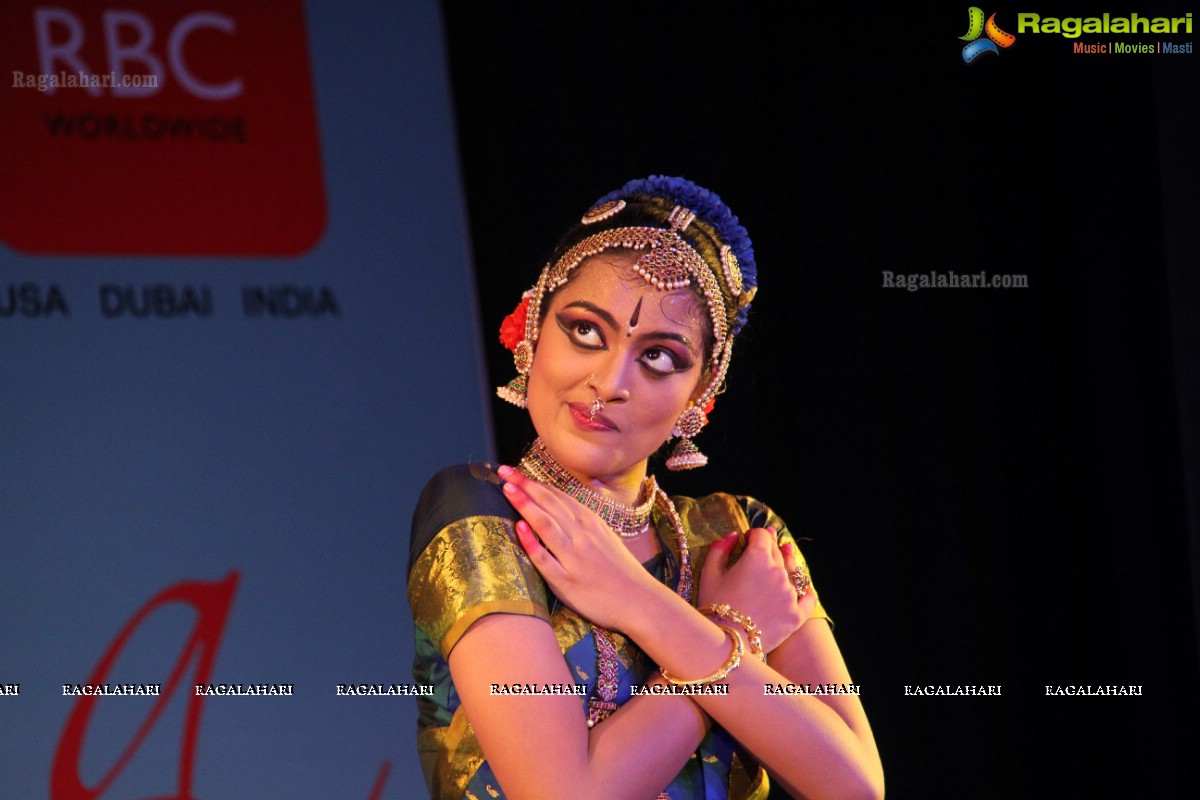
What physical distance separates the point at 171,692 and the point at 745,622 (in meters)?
1.30

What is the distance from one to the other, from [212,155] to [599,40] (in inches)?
35.3

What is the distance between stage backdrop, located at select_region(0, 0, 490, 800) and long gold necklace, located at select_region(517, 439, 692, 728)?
861 millimetres

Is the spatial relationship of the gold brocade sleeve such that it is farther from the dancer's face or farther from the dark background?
the dark background

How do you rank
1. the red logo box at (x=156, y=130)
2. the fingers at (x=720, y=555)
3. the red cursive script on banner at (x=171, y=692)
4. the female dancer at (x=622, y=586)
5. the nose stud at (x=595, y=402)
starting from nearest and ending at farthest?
the female dancer at (x=622, y=586) → the nose stud at (x=595, y=402) → the fingers at (x=720, y=555) → the red cursive script on banner at (x=171, y=692) → the red logo box at (x=156, y=130)

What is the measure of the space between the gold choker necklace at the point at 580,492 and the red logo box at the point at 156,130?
1035mm

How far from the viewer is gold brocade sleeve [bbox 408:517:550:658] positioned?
167cm

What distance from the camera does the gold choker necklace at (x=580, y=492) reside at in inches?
76.2

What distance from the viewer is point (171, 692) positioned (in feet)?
8.41

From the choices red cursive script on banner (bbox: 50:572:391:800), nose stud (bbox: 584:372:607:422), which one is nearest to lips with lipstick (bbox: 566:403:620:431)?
nose stud (bbox: 584:372:607:422)

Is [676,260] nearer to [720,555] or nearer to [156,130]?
[720,555]

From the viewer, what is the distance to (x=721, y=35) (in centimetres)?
299

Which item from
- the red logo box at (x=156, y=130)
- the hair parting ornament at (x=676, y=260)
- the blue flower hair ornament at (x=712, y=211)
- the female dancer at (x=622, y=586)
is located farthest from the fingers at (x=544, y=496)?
the red logo box at (x=156, y=130)

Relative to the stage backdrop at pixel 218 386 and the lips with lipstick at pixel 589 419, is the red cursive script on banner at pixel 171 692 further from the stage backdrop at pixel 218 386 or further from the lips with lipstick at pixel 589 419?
the lips with lipstick at pixel 589 419

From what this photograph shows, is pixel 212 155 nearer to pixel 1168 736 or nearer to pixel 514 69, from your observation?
pixel 514 69
